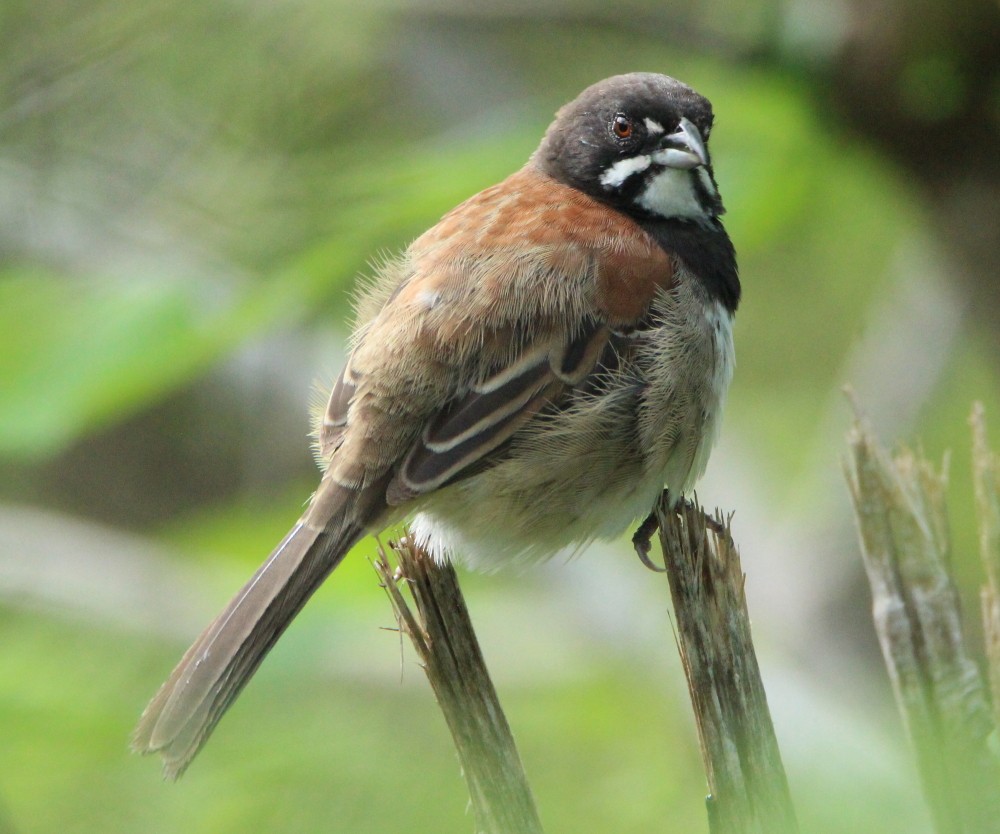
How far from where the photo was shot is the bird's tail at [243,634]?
3.32 meters

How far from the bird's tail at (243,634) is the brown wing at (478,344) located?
163 millimetres

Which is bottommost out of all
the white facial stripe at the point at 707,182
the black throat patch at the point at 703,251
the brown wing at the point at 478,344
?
the brown wing at the point at 478,344

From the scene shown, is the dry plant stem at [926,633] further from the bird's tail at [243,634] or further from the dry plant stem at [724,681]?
the bird's tail at [243,634]

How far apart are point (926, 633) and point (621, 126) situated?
101 inches

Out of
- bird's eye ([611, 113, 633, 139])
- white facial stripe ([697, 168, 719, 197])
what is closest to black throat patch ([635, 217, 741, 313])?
A: white facial stripe ([697, 168, 719, 197])

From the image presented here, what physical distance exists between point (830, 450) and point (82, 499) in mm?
4858

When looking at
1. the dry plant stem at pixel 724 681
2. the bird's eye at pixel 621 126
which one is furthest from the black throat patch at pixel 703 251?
the dry plant stem at pixel 724 681

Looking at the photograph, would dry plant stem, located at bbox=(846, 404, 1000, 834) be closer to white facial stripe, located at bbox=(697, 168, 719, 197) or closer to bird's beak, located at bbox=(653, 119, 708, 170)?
bird's beak, located at bbox=(653, 119, 708, 170)

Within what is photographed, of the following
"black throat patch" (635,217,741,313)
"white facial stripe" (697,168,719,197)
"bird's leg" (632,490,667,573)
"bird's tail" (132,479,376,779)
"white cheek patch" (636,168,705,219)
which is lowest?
"bird's tail" (132,479,376,779)

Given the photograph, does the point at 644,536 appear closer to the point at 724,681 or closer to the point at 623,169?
the point at 623,169

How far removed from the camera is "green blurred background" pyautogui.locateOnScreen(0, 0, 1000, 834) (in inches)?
197

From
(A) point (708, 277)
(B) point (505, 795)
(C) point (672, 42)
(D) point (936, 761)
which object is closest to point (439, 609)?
(B) point (505, 795)

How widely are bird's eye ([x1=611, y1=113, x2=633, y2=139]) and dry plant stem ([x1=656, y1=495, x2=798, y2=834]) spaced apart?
6.91ft

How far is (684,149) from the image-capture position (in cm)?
444
